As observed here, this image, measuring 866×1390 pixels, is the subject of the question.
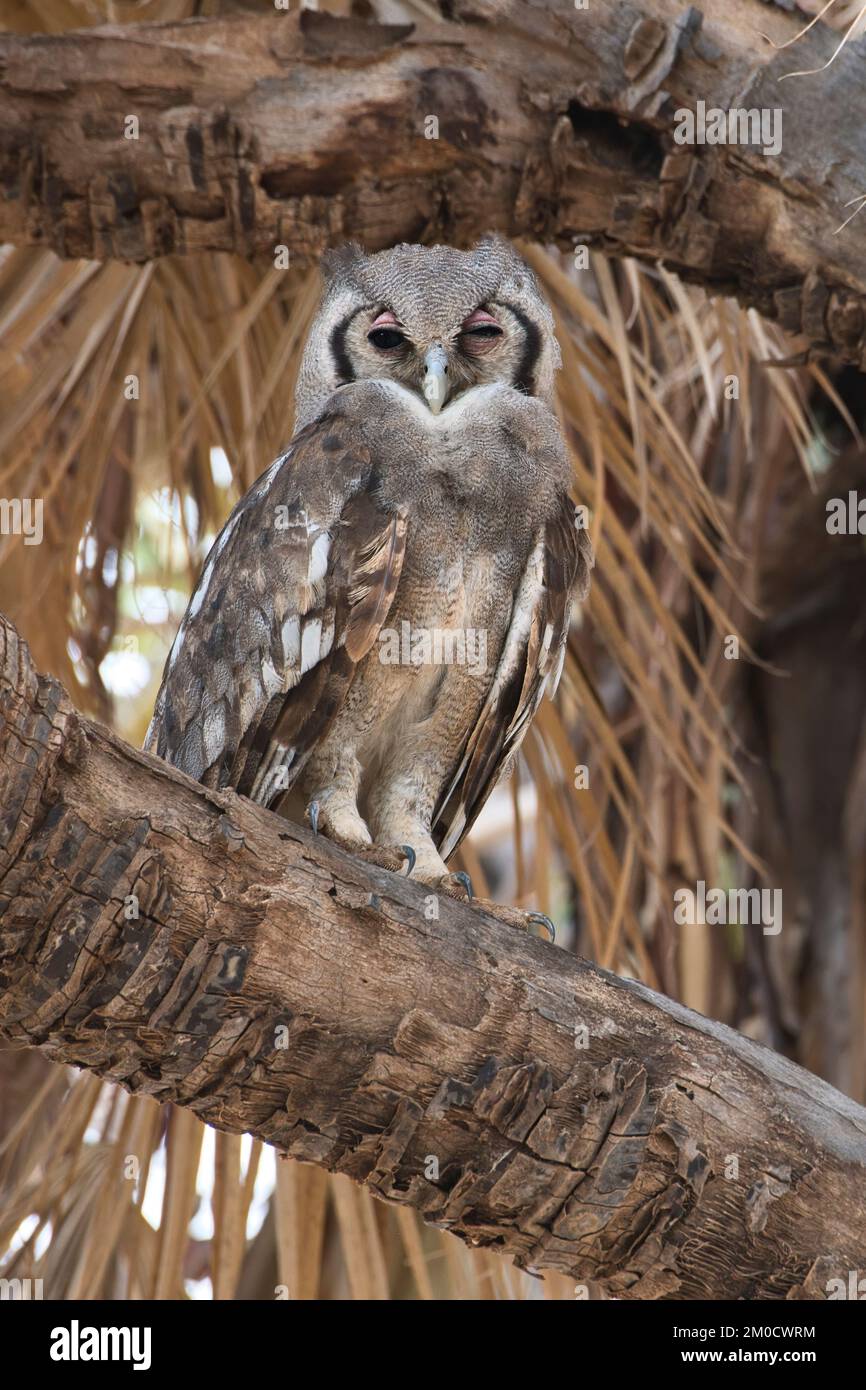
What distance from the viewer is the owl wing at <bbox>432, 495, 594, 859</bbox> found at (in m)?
3.37

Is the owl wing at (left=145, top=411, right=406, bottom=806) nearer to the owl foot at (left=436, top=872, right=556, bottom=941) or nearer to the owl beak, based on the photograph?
the owl beak

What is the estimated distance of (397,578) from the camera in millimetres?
3109

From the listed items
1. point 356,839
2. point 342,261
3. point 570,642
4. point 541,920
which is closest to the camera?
point 541,920

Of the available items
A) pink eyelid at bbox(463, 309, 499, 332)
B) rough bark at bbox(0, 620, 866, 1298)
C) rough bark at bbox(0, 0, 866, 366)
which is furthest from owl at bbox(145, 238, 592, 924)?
rough bark at bbox(0, 620, 866, 1298)

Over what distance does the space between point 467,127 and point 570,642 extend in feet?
4.72

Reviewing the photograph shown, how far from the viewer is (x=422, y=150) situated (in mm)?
3236

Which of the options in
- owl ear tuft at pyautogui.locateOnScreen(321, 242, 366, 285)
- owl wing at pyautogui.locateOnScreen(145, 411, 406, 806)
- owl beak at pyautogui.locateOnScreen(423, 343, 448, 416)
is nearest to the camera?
owl wing at pyautogui.locateOnScreen(145, 411, 406, 806)

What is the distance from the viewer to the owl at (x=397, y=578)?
10.3 ft

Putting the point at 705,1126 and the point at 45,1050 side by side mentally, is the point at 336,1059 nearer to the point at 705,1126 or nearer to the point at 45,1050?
the point at 45,1050

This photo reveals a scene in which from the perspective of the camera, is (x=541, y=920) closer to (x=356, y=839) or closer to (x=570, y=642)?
(x=356, y=839)

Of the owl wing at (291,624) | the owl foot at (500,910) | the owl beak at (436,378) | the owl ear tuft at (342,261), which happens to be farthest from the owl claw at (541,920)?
the owl ear tuft at (342,261)

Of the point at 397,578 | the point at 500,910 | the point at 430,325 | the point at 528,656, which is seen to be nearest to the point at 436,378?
the point at 430,325

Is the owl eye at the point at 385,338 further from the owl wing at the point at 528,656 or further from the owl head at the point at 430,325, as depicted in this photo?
the owl wing at the point at 528,656

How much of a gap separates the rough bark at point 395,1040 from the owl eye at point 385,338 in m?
1.48
